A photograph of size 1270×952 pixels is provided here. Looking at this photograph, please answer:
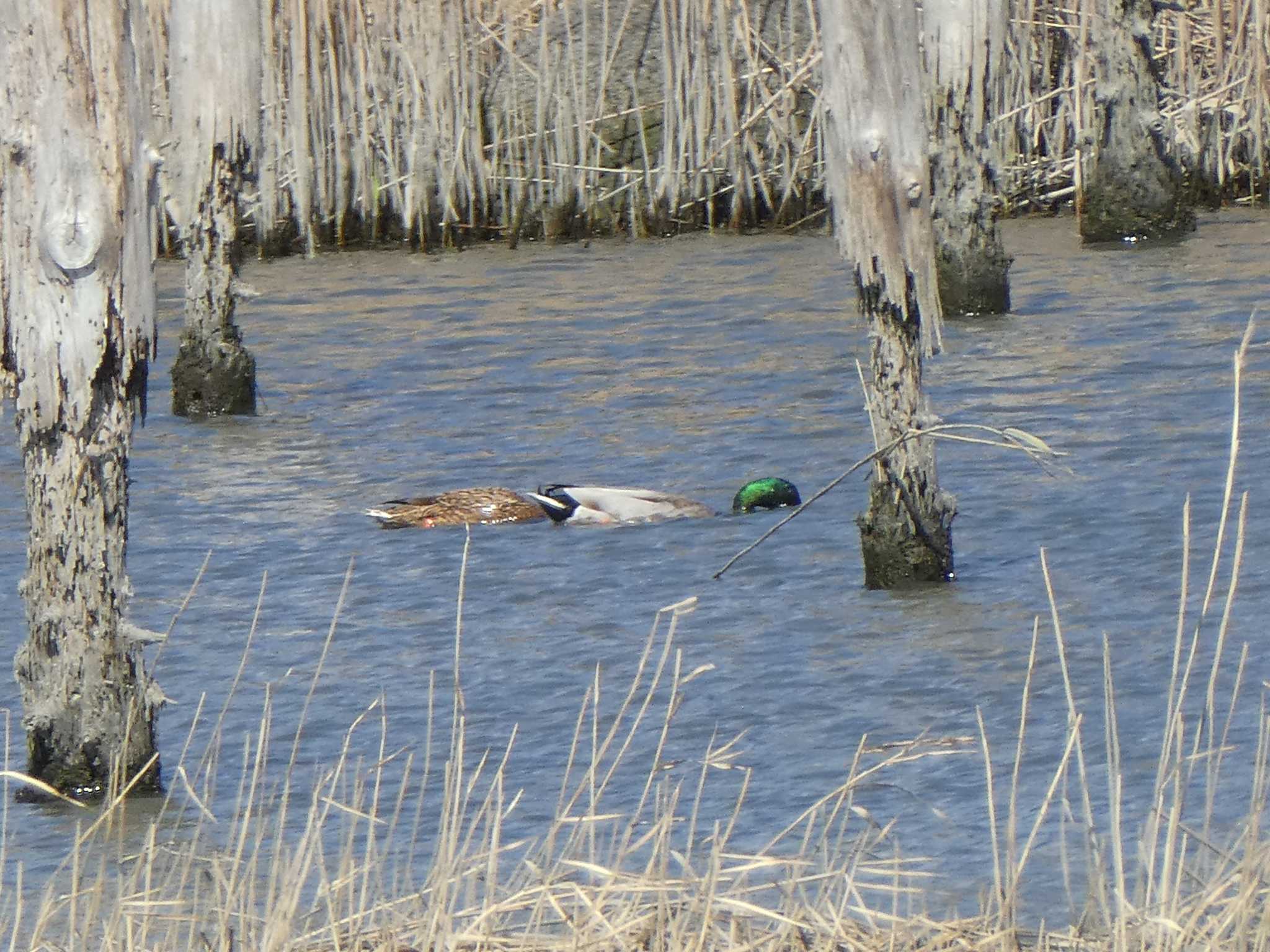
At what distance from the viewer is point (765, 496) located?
902 centimetres

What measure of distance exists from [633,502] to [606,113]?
25.3 feet

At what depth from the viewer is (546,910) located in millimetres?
4535

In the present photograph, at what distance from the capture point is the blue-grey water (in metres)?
6.38

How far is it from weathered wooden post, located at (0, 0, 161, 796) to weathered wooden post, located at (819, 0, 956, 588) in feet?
7.72

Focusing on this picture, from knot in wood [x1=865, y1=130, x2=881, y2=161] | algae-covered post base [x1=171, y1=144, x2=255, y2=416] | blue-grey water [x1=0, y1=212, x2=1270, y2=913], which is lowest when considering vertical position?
blue-grey water [x1=0, y1=212, x2=1270, y2=913]

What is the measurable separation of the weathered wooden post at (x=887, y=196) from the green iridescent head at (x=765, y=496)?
161 centimetres

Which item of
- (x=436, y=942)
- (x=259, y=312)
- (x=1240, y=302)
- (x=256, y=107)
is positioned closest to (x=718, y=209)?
(x=259, y=312)

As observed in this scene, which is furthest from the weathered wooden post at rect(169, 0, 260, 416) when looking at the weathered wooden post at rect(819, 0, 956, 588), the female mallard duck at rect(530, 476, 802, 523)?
the weathered wooden post at rect(819, 0, 956, 588)

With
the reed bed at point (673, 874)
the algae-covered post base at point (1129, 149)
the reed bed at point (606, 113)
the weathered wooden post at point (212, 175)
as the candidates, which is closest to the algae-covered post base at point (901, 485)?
the reed bed at point (673, 874)

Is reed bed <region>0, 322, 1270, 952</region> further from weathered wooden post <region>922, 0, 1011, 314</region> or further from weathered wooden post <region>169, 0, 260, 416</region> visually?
weathered wooden post <region>922, 0, 1011, 314</region>

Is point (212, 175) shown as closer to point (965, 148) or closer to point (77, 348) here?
point (965, 148)

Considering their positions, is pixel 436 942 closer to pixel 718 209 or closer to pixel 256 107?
pixel 256 107

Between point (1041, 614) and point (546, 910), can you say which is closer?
point (546, 910)

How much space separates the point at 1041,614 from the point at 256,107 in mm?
5048
